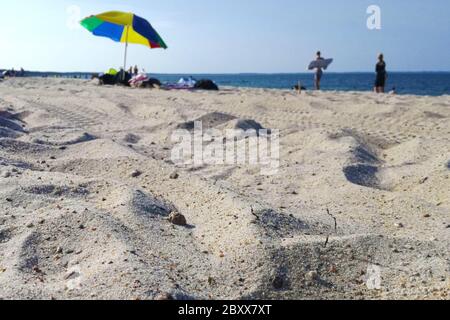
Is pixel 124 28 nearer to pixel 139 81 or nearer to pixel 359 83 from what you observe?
pixel 139 81

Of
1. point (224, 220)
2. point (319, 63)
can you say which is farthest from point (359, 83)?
point (224, 220)

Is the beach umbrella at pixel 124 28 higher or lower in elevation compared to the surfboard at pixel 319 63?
higher

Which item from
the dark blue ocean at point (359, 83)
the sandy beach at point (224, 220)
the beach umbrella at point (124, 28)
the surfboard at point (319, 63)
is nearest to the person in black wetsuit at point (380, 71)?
the surfboard at point (319, 63)

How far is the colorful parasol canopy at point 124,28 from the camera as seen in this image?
12.9 meters

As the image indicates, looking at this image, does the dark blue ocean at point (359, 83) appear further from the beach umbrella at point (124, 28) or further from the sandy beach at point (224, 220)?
the sandy beach at point (224, 220)

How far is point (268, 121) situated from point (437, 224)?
11.8 ft

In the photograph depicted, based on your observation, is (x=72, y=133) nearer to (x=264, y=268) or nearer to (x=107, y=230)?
(x=107, y=230)

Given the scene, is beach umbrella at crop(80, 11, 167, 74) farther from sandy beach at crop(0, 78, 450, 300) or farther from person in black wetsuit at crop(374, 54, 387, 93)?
sandy beach at crop(0, 78, 450, 300)

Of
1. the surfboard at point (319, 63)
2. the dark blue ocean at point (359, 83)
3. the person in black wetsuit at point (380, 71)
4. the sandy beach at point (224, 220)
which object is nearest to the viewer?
the sandy beach at point (224, 220)

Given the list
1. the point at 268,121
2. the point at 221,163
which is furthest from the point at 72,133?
the point at 268,121

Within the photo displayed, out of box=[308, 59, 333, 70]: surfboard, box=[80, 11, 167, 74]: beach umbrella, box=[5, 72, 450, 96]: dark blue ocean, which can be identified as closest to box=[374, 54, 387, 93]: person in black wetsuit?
box=[308, 59, 333, 70]: surfboard

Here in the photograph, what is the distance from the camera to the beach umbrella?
12.9m

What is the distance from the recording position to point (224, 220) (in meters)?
2.62

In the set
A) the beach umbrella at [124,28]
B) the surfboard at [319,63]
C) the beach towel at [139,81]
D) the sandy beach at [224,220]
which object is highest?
the beach umbrella at [124,28]
